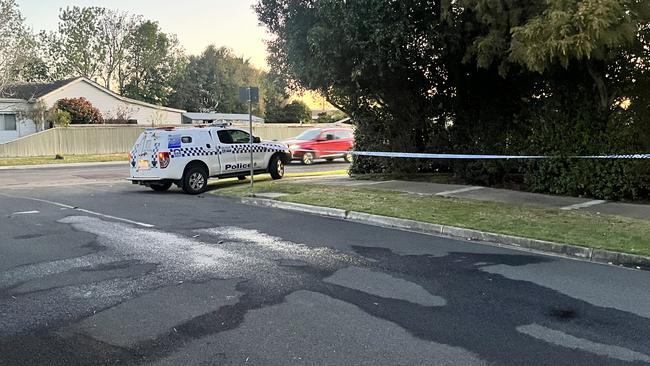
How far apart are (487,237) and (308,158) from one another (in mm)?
17443

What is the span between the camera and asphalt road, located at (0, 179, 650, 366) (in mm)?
4238

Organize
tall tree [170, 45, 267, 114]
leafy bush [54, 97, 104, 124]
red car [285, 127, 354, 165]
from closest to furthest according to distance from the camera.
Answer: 1. red car [285, 127, 354, 165]
2. leafy bush [54, 97, 104, 124]
3. tall tree [170, 45, 267, 114]

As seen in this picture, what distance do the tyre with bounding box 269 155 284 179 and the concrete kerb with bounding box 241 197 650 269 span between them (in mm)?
5405

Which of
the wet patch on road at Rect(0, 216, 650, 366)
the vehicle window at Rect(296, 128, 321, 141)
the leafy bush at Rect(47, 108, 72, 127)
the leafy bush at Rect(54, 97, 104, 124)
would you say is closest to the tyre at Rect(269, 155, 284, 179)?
the vehicle window at Rect(296, 128, 321, 141)

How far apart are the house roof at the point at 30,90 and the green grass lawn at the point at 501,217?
101 ft

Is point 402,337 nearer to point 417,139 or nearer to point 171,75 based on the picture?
point 417,139

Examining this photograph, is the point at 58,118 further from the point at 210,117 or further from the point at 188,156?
the point at 188,156

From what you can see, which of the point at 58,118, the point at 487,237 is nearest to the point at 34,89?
the point at 58,118

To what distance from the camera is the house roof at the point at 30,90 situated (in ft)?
123

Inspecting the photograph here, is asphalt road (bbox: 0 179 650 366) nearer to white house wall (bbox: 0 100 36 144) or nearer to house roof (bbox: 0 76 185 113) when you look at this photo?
white house wall (bbox: 0 100 36 144)

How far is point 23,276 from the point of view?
637 centimetres

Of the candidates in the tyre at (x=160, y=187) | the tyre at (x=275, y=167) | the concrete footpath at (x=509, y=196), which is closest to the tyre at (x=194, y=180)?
the tyre at (x=160, y=187)

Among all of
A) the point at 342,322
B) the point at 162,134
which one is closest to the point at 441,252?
the point at 342,322

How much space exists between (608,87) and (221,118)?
46931mm
